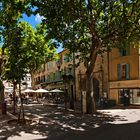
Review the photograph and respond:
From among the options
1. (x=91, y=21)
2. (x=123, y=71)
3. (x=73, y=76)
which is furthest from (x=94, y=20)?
(x=73, y=76)

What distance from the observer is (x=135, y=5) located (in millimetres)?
23000

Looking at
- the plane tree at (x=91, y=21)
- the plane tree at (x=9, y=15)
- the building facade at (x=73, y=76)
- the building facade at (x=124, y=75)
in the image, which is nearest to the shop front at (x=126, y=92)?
the building facade at (x=124, y=75)

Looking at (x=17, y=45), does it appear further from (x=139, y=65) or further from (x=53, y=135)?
(x=139, y=65)

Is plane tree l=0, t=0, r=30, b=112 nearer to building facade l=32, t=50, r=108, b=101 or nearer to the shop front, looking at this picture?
building facade l=32, t=50, r=108, b=101

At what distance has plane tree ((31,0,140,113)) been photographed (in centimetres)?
2228

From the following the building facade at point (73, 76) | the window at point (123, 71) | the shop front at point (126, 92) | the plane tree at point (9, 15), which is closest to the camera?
the plane tree at point (9, 15)

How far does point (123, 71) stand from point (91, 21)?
1584cm

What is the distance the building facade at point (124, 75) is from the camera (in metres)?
36.5

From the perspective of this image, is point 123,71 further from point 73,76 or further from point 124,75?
point 73,76

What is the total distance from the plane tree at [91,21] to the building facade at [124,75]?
9936mm

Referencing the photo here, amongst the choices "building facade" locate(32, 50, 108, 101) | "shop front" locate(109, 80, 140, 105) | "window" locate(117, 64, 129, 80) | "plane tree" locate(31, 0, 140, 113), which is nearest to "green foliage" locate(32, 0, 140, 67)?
"plane tree" locate(31, 0, 140, 113)

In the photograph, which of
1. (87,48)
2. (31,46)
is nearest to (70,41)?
(87,48)

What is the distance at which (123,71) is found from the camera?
38.6m

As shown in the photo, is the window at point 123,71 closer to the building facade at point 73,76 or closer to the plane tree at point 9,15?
the building facade at point 73,76
